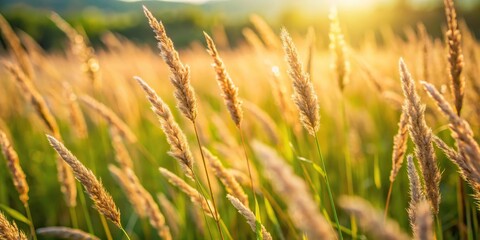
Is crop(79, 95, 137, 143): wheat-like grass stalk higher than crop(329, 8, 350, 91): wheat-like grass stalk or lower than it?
lower

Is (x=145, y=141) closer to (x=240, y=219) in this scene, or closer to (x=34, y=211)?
(x=34, y=211)

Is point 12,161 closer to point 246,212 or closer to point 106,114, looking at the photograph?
point 106,114

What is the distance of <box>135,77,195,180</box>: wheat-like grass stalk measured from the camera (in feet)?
4.20

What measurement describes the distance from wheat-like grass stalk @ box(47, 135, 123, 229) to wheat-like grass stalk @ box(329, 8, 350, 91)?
4.44 feet

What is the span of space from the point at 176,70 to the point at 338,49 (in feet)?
3.72

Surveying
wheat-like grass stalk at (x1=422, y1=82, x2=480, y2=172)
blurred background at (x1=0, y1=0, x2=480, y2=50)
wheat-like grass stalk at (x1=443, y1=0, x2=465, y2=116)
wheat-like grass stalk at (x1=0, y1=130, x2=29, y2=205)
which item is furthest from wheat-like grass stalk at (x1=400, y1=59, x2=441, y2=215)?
blurred background at (x1=0, y1=0, x2=480, y2=50)

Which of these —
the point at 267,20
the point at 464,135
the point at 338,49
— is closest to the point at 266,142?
the point at 338,49

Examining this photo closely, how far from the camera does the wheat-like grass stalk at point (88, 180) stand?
48.3 inches

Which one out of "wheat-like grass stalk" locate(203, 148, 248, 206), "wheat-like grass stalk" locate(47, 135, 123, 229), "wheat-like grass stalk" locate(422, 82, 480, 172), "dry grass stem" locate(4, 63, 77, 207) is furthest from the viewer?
"dry grass stem" locate(4, 63, 77, 207)

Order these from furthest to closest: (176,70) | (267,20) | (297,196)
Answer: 1. (267,20)
2. (176,70)
3. (297,196)

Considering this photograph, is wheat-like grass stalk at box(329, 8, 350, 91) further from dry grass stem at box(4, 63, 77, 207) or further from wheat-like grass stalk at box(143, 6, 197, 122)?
dry grass stem at box(4, 63, 77, 207)

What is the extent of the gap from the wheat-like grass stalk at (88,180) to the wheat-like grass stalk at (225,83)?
472 millimetres

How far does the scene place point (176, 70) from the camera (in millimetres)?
1235

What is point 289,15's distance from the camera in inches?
1873
